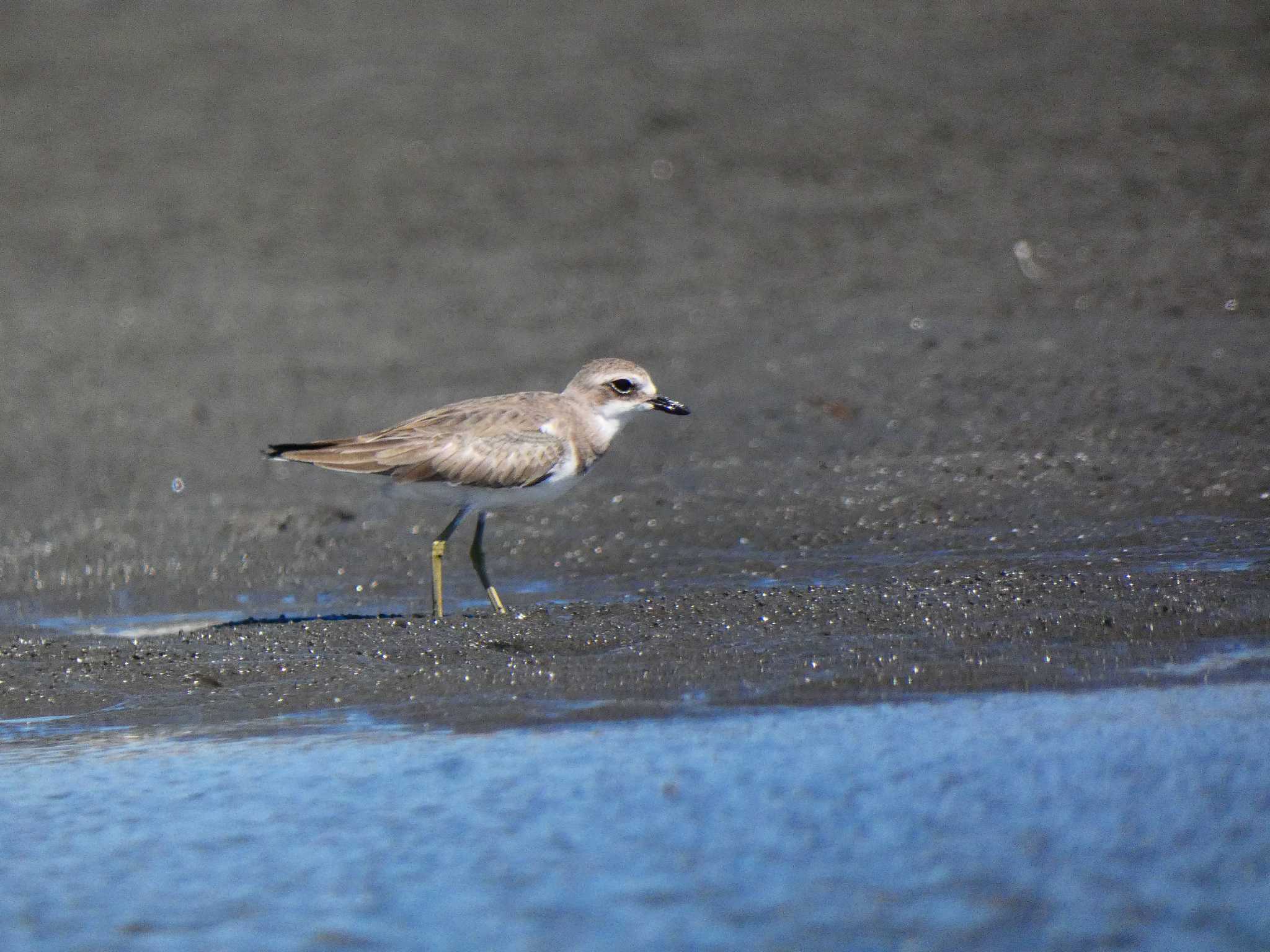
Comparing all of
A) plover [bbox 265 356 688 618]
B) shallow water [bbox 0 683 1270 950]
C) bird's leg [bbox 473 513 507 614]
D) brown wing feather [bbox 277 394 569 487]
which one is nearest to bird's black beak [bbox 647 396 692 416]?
plover [bbox 265 356 688 618]

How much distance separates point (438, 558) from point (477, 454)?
1.63 ft

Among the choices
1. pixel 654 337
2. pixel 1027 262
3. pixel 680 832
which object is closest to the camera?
pixel 680 832

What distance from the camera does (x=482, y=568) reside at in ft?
25.0

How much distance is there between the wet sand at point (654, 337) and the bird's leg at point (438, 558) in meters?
0.24

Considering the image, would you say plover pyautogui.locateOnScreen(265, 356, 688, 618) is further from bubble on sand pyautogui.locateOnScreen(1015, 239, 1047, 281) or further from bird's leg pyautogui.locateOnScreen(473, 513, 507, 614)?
bubble on sand pyautogui.locateOnScreen(1015, 239, 1047, 281)

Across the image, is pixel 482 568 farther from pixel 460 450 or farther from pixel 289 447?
pixel 289 447

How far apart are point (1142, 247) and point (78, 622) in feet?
26.3

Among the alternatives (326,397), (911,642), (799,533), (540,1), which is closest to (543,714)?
(911,642)

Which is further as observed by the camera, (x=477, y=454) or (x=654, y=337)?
(x=654, y=337)

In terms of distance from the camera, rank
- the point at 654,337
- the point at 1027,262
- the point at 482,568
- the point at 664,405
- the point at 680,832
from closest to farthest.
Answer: the point at 680,832, the point at 482,568, the point at 664,405, the point at 654,337, the point at 1027,262

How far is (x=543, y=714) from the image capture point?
5.51 meters

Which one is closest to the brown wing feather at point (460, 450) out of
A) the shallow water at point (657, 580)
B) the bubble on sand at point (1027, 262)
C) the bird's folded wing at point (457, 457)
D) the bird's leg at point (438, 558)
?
the bird's folded wing at point (457, 457)

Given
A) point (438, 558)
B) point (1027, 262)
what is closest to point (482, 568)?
point (438, 558)

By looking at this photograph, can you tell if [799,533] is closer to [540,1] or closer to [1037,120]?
[1037,120]
